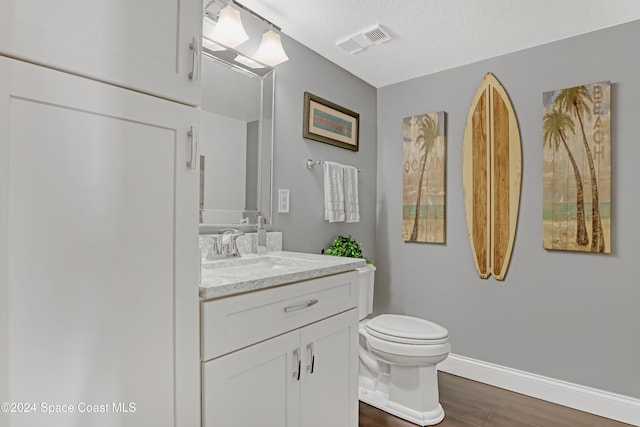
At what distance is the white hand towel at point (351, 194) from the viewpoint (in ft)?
7.98

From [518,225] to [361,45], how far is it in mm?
1538

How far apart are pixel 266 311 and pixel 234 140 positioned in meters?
1.01

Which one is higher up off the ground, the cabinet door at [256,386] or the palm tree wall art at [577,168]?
the palm tree wall art at [577,168]

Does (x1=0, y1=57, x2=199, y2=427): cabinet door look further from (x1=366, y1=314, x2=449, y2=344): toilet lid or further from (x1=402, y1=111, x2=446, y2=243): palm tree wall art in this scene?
(x1=402, y1=111, x2=446, y2=243): palm tree wall art

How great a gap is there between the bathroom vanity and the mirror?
1.11ft

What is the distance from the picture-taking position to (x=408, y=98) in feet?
9.14

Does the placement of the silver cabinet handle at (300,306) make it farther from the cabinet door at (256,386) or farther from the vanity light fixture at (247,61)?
the vanity light fixture at (247,61)

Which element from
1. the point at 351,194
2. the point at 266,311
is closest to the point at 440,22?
the point at 351,194

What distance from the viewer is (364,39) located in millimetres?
2141

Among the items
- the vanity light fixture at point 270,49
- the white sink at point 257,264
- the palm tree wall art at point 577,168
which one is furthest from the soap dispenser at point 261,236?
the palm tree wall art at point 577,168

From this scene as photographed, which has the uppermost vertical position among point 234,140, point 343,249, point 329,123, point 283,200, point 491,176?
point 329,123

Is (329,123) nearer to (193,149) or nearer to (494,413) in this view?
(193,149)

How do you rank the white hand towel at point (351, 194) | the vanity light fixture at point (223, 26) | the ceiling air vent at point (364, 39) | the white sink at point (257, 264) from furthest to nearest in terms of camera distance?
the white hand towel at point (351, 194) → the ceiling air vent at point (364, 39) → the vanity light fixture at point (223, 26) → the white sink at point (257, 264)

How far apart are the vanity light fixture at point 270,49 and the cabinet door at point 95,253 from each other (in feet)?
3.51
